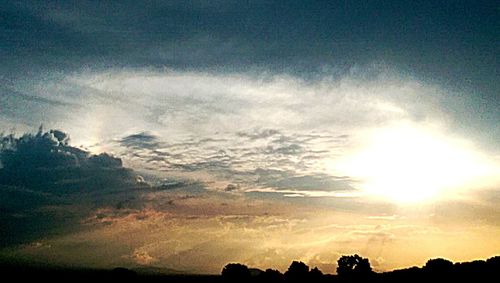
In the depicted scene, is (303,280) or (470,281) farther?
(303,280)

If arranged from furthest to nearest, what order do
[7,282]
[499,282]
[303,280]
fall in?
[303,280]
[7,282]
[499,282]

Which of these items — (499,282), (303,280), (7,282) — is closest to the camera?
(499,282)

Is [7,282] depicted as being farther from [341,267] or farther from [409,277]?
[409,277]

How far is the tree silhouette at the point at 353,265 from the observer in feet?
618

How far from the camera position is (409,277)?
19912 cm

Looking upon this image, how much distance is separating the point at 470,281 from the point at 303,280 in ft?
202

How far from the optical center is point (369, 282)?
190 m

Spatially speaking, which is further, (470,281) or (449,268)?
(449,268)

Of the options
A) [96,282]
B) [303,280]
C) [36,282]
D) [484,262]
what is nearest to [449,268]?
[484,262]

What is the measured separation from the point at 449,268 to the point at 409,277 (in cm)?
1531

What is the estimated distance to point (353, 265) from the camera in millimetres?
189500

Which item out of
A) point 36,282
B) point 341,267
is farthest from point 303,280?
point 36,282

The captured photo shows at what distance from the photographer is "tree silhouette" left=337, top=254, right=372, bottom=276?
188m

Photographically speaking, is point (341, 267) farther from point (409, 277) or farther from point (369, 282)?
point (409, 277)
